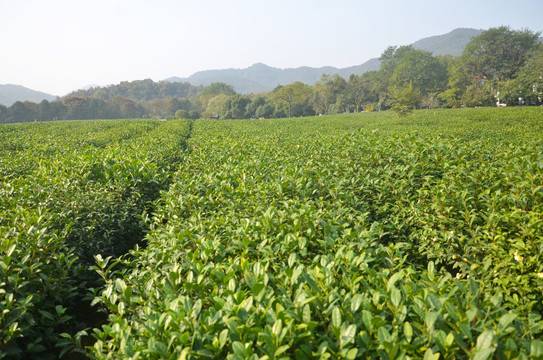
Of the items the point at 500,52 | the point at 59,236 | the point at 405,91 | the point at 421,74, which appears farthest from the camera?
the point at 421,74

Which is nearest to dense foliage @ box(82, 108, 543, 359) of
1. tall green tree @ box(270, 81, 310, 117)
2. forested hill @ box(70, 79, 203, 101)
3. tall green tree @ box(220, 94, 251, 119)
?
tall green tree @ box(270, 81, 310, 117)

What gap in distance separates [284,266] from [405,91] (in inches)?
1482

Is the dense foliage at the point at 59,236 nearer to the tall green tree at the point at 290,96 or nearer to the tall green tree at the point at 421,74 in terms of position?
the tall green tree at the point at 290,96

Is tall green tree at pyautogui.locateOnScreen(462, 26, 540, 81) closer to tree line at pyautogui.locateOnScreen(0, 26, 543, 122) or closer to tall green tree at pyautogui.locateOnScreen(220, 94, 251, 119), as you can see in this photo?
tree line at pyautogui.locateOnScreen(0, 26, 543, 122)

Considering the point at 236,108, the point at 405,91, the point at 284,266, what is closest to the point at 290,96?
the point at 236,108

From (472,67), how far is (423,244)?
79.4 meters

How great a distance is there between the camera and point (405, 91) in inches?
1351

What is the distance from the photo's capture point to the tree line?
5006 centimetres

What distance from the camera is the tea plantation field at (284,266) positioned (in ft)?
4.54

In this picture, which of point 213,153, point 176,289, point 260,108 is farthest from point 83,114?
point 176,289

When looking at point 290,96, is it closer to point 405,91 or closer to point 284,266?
point 405,91

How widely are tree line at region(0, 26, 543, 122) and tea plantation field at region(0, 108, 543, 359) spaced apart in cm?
3360

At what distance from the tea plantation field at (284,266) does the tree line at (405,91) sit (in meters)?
33.6

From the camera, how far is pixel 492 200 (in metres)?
3.09
